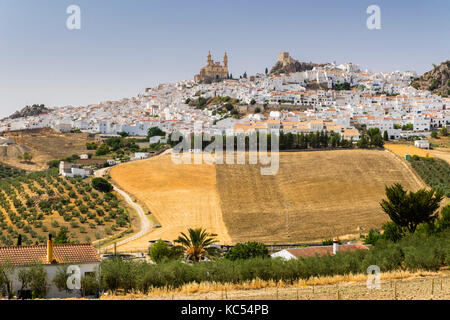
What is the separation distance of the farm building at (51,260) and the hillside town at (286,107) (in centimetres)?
5008

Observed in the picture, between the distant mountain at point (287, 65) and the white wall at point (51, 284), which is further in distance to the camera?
the distant mountain at point (287, 65)

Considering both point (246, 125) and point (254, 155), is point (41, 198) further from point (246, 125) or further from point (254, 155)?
point (246, 125)

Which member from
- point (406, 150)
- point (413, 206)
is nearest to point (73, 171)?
point (413, 206)

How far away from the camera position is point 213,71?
12938 centimetres

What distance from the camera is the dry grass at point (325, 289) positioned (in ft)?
28.1

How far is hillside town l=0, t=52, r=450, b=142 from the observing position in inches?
2758

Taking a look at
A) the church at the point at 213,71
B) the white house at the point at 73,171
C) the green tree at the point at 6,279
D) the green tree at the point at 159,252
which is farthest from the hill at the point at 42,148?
the church at the point at 213,71

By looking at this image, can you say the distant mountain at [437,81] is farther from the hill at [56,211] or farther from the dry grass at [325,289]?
the dry grass at [325,289]

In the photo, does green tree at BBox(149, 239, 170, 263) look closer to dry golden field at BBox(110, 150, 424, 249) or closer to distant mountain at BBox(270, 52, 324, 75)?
dry golden field at BBox(110, 150, 424, 249)

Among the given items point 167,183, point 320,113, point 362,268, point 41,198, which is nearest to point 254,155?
point 167,183

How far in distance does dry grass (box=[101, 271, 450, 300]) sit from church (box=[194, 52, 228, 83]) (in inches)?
4696

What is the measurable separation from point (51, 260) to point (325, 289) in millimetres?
6978

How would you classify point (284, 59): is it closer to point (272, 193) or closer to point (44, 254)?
point (272, 193)

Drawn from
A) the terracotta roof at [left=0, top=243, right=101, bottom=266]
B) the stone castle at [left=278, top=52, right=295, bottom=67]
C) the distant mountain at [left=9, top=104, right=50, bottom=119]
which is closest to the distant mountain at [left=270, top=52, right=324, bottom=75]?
the stone castle at [left=278, top=52, right=295, bottom=67]
